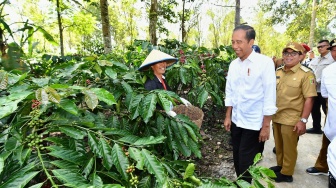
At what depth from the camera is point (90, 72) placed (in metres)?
1.55

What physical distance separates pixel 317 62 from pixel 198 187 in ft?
14.6

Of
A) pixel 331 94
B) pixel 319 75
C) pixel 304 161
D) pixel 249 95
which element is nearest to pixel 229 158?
pixel 304 161

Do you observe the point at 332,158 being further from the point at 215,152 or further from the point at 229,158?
the point at 215,152

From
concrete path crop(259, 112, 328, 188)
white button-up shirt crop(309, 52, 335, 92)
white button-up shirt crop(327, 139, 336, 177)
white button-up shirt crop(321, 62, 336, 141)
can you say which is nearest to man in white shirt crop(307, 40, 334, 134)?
white button-up shirt crop(309, 52, 335, 92)

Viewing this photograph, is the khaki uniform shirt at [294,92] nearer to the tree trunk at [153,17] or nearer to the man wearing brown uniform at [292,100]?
the man wearing brown uniform at [292,100]

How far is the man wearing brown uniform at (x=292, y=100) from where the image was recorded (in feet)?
7.79

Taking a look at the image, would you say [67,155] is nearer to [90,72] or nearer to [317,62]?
[90,72]

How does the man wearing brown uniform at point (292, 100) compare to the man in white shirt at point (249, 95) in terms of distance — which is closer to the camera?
the man in white shirt at point (249, 95)

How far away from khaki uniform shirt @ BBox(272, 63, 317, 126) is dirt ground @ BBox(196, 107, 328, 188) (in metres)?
0.80

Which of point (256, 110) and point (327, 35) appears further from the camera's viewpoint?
point (327, 35)

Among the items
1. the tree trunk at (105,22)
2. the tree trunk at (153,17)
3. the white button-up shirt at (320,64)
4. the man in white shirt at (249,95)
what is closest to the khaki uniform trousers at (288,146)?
the man in white shirt at (249,95)

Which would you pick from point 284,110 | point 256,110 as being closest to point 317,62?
point 284,110

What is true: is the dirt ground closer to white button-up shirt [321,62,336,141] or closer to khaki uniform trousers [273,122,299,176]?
khaki uniform trousers [273,122,299,176]

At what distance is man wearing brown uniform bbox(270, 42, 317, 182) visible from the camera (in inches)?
93.5
